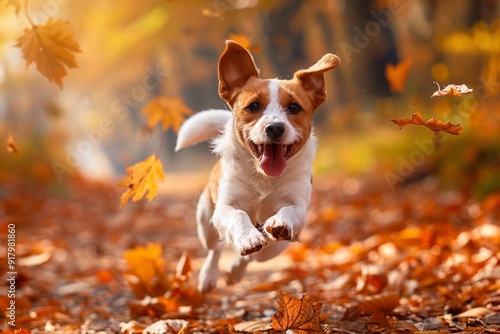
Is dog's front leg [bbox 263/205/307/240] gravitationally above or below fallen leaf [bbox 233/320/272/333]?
above

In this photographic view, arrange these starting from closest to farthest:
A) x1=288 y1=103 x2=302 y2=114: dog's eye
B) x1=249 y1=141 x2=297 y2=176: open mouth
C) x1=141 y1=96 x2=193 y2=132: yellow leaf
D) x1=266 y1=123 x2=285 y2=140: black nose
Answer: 1. x1=266 y1=123 x2=285 y2=140: black nose
2. x1=249 y1=141 x2=297 y2=176: open mouth
3. x1=288 y1=103 x2=302 y2=114: dog's eye
4. x1=141 y1=96 x2=193 y2=132: yellow leaf

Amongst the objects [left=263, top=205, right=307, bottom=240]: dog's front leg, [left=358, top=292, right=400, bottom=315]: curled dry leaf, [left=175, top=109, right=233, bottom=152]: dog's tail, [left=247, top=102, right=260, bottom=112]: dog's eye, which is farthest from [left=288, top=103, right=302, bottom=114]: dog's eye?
[left=358, top=292, right=400, bottom=315]: curled dry leaf

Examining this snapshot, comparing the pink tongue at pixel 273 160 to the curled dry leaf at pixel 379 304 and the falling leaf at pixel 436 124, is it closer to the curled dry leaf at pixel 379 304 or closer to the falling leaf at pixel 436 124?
the falling leaf at pixel 436 124

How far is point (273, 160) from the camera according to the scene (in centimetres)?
300

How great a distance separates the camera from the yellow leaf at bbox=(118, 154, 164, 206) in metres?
3.47

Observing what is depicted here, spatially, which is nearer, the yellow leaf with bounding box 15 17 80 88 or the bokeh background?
the yellow leaf with bounding box 15 17 80 88

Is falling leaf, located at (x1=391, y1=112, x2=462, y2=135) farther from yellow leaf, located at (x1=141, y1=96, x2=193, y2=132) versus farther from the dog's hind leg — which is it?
yellow leaf, located at (x1=141, y1=96, x2=193, y2=132)

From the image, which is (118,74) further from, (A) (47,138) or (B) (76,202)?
(B) (76,202)

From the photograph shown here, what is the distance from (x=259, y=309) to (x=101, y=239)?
15.0ft

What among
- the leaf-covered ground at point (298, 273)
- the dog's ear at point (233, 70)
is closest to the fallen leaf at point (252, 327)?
the leaf-covered ground at point (298, 273)

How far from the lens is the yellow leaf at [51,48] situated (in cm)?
323

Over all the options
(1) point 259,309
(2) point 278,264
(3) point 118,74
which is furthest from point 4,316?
(3) point 118,74

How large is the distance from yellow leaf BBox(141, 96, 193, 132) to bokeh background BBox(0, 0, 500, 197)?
0.67 meters

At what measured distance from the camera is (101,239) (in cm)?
788
